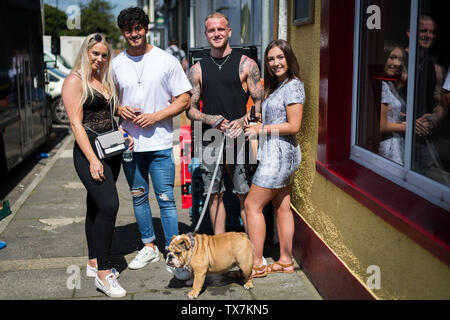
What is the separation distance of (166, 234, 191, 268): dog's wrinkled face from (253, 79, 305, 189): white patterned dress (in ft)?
2.45

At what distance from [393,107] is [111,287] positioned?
7.86 ft

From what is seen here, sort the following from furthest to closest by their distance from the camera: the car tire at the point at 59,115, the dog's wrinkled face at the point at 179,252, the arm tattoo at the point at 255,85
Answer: the car tire at the point at 59,115
the arm tattoo at the point at 255,85
the dog's wrinkled face at the point at 179,252

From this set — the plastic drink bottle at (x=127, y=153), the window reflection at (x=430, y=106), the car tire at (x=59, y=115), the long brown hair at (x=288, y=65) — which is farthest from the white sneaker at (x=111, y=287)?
the car tire at (x=59, y=115)

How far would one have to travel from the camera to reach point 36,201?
6.79m

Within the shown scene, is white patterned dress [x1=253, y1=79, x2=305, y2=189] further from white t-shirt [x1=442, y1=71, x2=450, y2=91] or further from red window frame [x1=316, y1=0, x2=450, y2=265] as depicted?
white t-shirt [x1=442, y1=71, x2=450, y2=91]

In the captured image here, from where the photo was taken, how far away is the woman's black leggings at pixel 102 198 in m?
3.72

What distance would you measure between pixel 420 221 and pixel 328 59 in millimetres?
1600

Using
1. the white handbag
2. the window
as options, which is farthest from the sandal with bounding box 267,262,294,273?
the white handbag

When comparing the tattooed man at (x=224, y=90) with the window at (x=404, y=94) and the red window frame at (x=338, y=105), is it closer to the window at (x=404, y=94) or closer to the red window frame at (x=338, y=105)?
the red window frame at (x=338, y=105)

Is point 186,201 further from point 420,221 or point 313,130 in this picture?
point 420,221

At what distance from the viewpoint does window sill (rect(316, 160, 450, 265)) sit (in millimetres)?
2262

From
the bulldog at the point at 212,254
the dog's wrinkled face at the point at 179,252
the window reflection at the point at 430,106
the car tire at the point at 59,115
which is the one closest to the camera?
the window reflection at the point at 430,106

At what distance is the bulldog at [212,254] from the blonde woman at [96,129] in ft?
1.91

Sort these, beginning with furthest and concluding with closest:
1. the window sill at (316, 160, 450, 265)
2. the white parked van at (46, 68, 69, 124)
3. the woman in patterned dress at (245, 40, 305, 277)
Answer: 1. the white parked van at (46, 68, 69, 124)
2. the woman in patterned dress at (245, 40, 305, 277)
3. the window sill at (316, 160, 450, 265)
